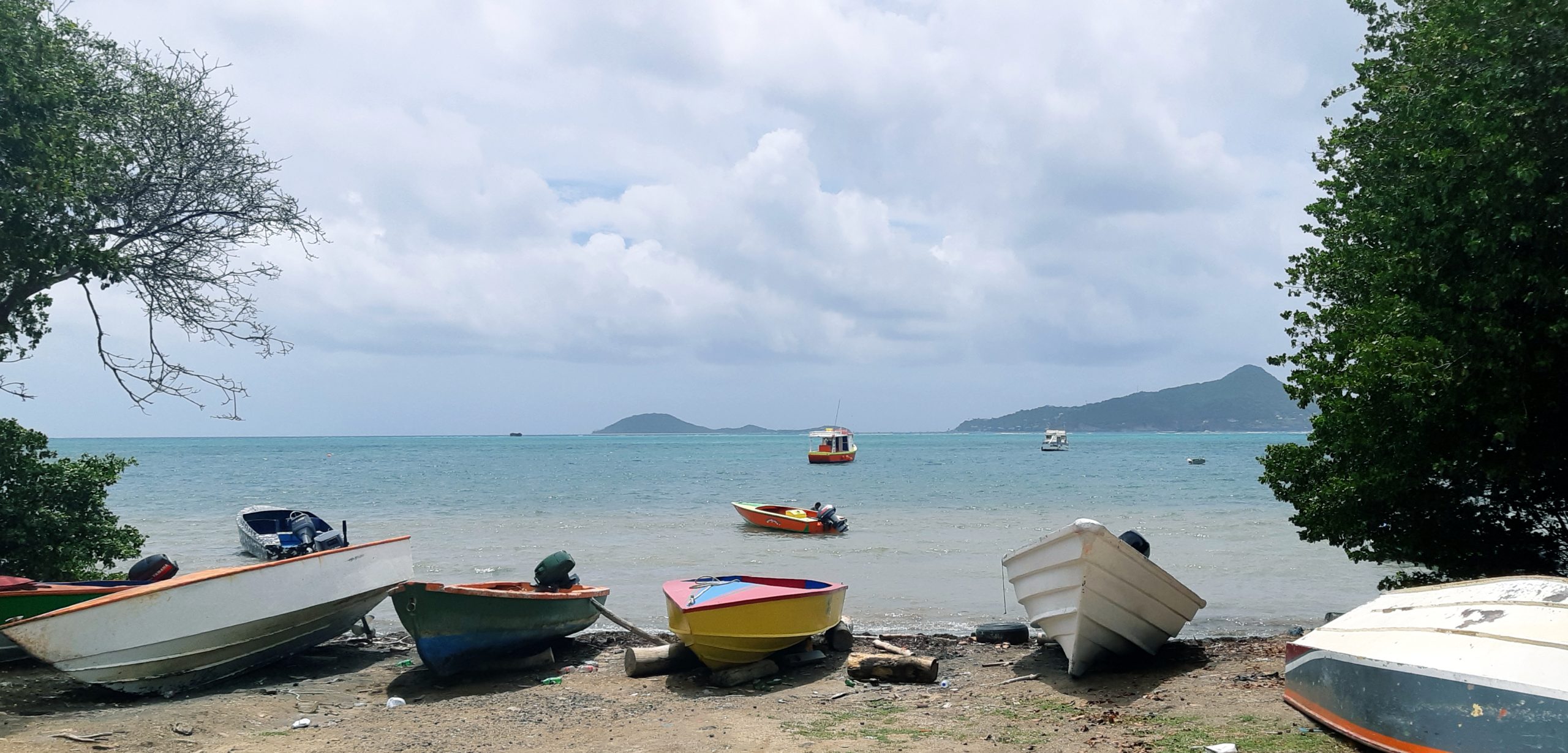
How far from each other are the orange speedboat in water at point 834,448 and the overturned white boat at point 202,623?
71708mm

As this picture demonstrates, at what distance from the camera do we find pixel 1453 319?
27.3 feet

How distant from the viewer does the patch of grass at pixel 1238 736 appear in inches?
253

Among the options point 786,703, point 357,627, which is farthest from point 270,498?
point 786,703

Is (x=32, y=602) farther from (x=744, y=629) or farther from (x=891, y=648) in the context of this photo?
(x=891, y=648)

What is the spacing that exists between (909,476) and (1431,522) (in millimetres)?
54275

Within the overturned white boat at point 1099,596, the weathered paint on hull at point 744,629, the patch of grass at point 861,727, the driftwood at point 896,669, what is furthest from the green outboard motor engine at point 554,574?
the overturned white boat at point 1099,596

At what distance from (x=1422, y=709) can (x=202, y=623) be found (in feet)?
33.4

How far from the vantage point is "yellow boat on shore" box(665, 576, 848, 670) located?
9.76 m

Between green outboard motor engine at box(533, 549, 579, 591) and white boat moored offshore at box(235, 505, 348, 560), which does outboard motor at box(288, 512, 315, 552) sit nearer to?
white boat moored offshore at box(235, 505, 348, 560)

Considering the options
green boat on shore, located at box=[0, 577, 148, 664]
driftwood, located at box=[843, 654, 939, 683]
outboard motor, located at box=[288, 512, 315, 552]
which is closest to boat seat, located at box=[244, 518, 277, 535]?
outboard motor, located at box=[288, 512, 315, 552]

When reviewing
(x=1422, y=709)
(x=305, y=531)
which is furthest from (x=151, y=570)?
(x=1422, y=709)

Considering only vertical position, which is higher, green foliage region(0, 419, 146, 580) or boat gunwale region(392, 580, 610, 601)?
green foliage region(0, 419, 146, 580)

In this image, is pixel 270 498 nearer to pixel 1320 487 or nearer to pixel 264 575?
pixel 264 575

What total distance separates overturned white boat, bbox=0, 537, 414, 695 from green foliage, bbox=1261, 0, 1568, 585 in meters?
10.9
